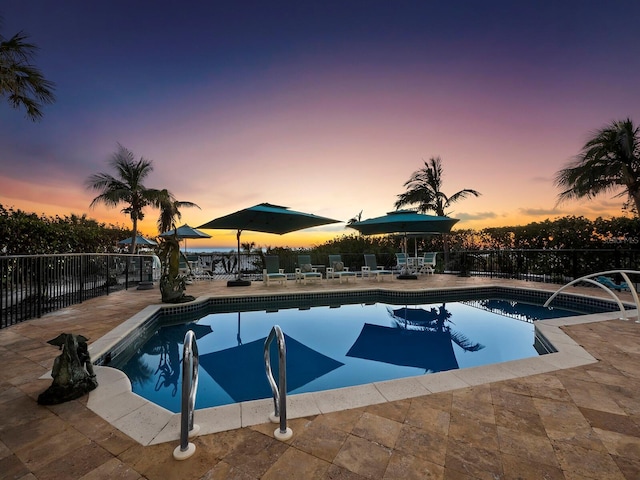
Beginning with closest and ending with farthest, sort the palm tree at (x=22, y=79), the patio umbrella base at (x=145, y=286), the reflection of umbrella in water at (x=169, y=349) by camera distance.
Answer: the reflection of umbrella in water at (x=169, y=349)
the palm tree at (x=22, y=79)
the patio umbrella base at (x=145, y=286)

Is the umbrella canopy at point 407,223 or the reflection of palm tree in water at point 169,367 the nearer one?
the reflection of palm tree in water at point 169,367

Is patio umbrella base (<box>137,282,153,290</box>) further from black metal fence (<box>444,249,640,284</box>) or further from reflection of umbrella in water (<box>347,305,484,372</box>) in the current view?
black metal fence (<box>444,249,640,284</box>)

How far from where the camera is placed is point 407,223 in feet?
35.5

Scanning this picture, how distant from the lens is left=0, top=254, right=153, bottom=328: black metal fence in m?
4.91

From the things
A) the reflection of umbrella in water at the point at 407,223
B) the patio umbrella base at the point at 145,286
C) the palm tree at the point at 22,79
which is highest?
the palm tree at the point at 22,79

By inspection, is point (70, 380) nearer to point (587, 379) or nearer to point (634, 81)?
point (587, 379)

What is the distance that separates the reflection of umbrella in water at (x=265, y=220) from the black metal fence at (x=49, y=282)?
127 inches

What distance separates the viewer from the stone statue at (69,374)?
7.89 feet

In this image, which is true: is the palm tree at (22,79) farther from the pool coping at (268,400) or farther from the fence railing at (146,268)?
the pool coping at (268,400)

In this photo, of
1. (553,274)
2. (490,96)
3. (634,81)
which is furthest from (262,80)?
(553,274)

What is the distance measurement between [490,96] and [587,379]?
931 centimetres

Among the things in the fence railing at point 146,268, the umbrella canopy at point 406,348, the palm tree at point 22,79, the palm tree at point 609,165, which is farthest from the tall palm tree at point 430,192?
the palm tree at point 22,79

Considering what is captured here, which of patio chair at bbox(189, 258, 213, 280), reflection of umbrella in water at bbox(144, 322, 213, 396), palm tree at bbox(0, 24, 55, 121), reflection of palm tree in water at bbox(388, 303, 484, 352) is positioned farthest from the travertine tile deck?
patio chair at bbox(189, 258, 213, 280)

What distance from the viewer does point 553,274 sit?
36.0 ft
